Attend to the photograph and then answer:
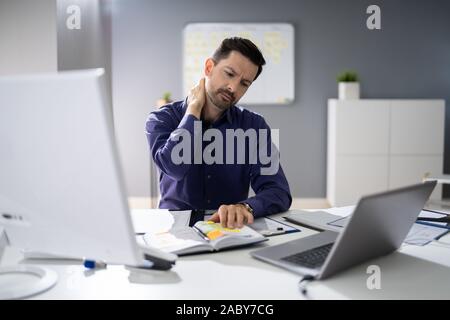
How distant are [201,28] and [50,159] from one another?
3823mm

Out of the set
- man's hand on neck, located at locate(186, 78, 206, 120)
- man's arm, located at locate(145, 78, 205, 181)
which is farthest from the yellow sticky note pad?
man's hand on neck, located at locate(186, 78, 206, 120)

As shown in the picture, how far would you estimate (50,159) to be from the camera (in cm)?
83

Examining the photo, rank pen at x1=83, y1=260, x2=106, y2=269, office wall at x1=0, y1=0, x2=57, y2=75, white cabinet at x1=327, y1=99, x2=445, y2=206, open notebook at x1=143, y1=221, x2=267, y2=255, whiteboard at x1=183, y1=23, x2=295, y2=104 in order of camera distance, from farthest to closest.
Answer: whiteboard at x1=183, y1=23, x2=295, y2=104 < white cabinet at x1=327, y1=99, x2=445, y2=206 < office wall at x1=0, y1=0, x2=57, y2=75 < open notebook at x1=143, y1=221, x2=267, y2=255 < pen at x1=83, y1=260, x2=106, y2=269

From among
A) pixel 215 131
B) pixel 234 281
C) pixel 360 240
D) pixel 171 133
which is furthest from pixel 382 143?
pixel 234 281

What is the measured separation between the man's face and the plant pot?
2533 mm

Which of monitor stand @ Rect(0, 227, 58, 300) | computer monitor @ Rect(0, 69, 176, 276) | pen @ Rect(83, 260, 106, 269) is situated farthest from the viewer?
pen @ Rect(83, 260, 106, 269)

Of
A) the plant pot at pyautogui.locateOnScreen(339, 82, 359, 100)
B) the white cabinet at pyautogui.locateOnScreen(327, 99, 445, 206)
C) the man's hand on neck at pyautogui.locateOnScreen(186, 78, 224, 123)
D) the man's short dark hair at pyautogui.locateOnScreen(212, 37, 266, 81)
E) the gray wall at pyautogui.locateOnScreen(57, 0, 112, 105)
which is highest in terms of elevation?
the gray wall at pyautogui.locateOnScreen(57, 0, 112, 105)

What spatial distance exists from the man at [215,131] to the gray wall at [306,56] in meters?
2.55

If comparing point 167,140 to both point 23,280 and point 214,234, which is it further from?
point 23,280

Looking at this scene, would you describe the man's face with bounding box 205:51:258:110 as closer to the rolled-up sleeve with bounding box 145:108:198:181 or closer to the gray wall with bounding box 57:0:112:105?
the rolled-up sleeve with bounding box 145:108:198:181

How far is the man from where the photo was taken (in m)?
1.83

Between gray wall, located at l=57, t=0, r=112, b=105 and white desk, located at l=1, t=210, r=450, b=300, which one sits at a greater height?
gray wall, located at l=57, t=0, r=112, b=105

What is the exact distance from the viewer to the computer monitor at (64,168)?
2.51ft
